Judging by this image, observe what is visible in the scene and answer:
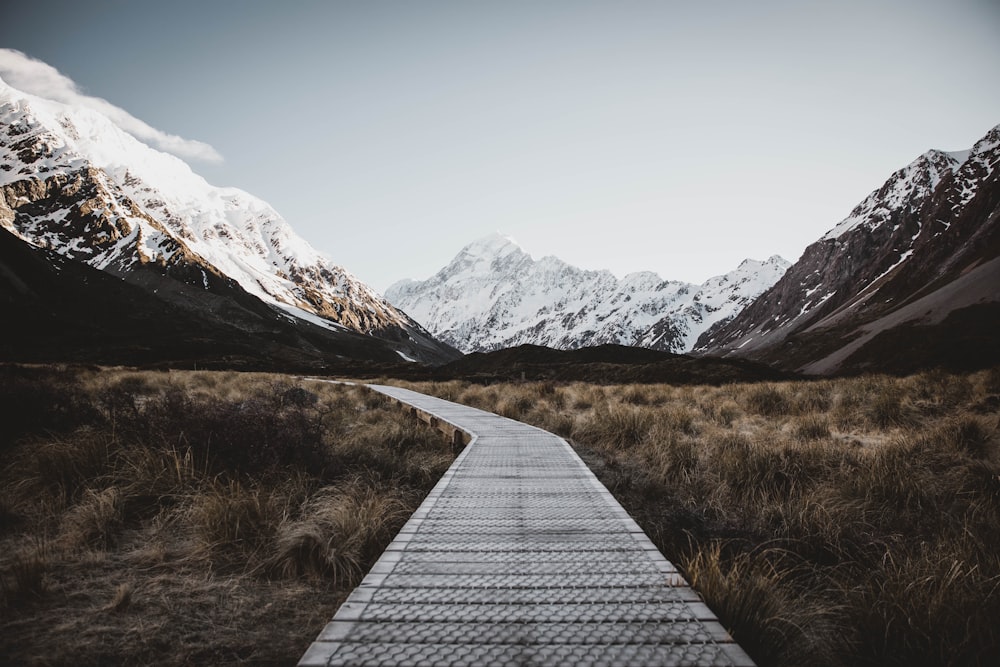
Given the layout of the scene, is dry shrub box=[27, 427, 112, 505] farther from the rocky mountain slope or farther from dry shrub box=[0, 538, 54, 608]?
the rocky mountain slope

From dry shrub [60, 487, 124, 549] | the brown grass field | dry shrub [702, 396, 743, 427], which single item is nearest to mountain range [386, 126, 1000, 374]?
dry shrub [702, 396, 743, 427]

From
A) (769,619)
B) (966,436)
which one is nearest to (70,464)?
(769,619)

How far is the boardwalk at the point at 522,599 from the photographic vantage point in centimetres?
165

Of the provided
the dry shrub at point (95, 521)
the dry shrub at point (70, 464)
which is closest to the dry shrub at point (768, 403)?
the dry shrub at point (95, 521)

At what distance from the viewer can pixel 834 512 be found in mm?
4070

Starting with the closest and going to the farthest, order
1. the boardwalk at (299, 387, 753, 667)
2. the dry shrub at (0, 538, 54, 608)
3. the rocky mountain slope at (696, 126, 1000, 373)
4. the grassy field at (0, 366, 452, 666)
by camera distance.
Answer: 1. the boardwalk at (299, 387, 753, 667)
2. the grassy field at (0, 366, 452, 666)
3. the dry shrub at (0, 538, 54, 608)
4. the rocky mountain slope at (696, 126, 1000, 373)

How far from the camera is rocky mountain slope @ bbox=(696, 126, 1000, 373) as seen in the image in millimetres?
55969

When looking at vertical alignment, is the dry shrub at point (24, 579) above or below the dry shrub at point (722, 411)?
below

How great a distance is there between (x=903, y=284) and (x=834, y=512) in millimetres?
110467

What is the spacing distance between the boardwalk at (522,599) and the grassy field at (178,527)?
33.8 inches

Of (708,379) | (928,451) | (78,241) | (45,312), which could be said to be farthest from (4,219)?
(928,451)

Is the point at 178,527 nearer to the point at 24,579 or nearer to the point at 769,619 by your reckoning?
the point at 24,579

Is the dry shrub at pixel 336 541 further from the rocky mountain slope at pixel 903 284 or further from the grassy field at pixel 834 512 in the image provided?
the rocky mountain slope at pixel 903 284

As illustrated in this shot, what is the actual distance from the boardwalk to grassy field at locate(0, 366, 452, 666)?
33.8 inches
